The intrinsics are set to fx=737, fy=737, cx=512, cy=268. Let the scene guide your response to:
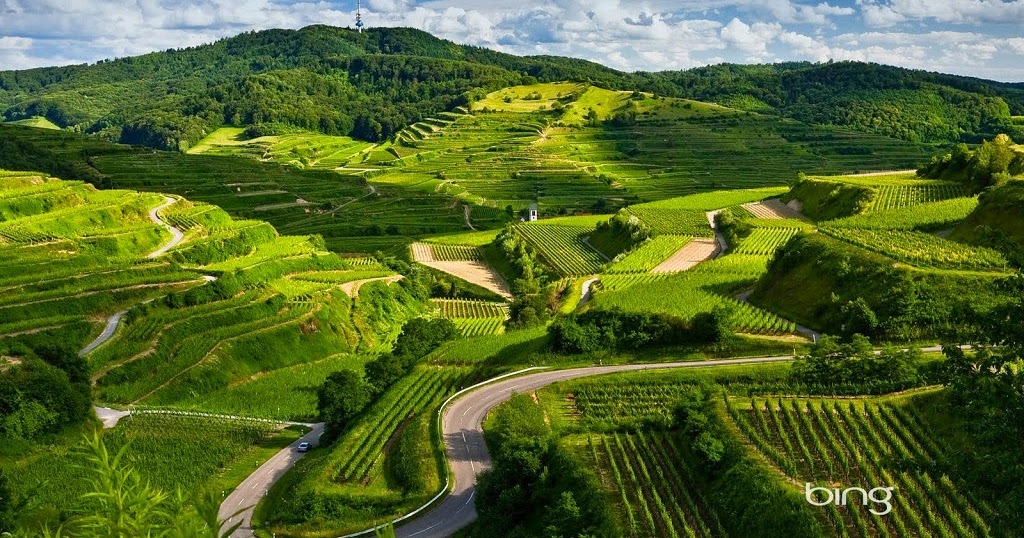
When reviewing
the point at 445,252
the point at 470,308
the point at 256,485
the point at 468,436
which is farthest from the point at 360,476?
the point at 445,252

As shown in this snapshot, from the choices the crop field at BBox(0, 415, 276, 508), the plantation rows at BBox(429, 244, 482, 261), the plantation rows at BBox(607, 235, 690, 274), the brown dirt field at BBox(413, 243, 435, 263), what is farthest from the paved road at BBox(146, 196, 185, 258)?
the plantation rows at BBox(607, 235, 690, 274)

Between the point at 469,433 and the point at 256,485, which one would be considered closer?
the point at 469,433

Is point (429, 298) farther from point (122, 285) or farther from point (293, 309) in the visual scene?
point (122, 285)

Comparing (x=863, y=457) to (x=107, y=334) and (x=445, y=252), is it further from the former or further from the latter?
(x=445, y=252)

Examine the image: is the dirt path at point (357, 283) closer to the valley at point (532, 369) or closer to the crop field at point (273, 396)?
the valley at point (532, 369)

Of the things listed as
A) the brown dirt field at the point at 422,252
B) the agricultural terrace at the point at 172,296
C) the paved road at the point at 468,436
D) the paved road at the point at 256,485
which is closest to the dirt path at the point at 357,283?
the agricultural terrace at the point at 172,296

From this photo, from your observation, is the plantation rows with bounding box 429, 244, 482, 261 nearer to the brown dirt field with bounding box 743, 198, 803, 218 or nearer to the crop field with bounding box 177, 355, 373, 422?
the brown dirt field with bounding box 743, 198, 803, 218
